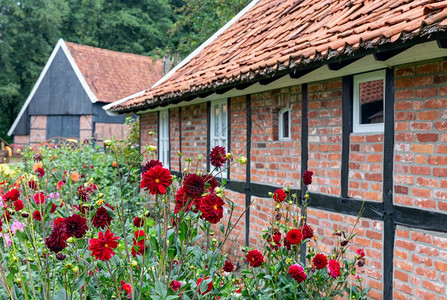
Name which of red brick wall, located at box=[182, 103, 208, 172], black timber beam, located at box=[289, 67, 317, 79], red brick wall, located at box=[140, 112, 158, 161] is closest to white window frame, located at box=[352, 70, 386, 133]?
black timber beam, located at box=[289, 67, 317, 79]

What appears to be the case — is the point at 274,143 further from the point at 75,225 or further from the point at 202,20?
the point at 202,20

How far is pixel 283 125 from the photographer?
538 centimetres

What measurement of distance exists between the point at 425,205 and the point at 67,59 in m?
19.5

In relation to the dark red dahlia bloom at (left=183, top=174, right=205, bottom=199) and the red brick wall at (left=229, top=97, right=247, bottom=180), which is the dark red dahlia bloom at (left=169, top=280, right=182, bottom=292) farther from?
the red brick wall at (left=229, top=97, right=247, bottom=180)

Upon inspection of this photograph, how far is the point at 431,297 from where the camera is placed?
3.43m

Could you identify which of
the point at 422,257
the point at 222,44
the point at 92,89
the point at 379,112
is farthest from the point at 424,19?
the point at 92,89

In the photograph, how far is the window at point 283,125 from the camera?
17.5 ft

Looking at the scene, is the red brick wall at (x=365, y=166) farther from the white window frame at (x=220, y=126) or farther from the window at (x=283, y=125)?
the white window frame at (x=220, y=126)

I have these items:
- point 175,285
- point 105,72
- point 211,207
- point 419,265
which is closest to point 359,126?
point 419,265

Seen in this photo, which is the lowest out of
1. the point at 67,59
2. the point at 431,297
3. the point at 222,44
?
the point at 431,297

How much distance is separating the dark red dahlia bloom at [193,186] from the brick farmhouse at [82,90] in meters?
18.3

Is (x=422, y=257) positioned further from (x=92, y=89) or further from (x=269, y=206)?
(x=92, y=89)

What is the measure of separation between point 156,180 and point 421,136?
242 centimetres

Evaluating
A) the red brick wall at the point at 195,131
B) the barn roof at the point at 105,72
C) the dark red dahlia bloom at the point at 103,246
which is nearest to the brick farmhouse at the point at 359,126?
the red brick wall at the point at 195,131
